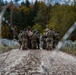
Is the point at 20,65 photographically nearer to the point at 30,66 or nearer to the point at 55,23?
the point at 30,66

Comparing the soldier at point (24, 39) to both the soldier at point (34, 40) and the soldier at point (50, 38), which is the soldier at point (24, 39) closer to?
the soldier at point (34, 40)

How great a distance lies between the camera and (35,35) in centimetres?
2175

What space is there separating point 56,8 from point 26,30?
22371 mm

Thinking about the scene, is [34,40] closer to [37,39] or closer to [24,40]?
[37,39]

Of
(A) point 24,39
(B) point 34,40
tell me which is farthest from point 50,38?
(A) point 24,39

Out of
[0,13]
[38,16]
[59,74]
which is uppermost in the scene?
[0,13]

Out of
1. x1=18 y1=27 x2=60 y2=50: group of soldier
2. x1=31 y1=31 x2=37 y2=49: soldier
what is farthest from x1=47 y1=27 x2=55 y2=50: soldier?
x1=31 y1=31 x2=37 y2=49: soldier

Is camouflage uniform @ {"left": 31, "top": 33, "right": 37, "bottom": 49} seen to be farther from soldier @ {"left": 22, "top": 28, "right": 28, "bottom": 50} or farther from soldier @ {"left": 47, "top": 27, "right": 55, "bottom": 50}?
soldier @ {"left": 47, "top": 27, "right": 55, "bottom": 50}

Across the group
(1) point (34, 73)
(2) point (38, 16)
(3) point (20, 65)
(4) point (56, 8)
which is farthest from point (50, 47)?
(2) point (38, 16)

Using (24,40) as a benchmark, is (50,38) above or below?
above

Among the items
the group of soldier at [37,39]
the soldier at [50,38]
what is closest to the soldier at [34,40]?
the group of soldier at [37,39]

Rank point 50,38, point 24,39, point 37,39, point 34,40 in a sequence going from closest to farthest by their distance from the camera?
1. point 50,38
2. point 24,39
3. point 34,40
4. point 37,39

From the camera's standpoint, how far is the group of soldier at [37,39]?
831 inches

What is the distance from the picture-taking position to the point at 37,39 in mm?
22125
